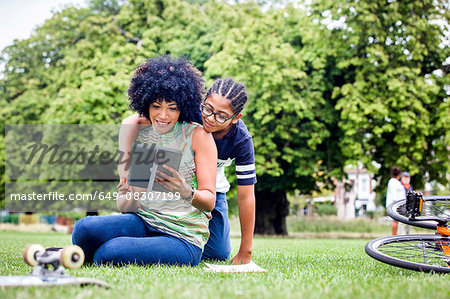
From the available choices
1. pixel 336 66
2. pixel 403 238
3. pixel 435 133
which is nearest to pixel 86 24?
pixel 336 66

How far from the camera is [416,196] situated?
12.6ft

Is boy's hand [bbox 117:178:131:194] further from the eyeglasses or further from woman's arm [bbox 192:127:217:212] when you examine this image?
the eyeglasses

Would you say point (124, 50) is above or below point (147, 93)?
above

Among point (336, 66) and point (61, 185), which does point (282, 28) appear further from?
point (61, 185)

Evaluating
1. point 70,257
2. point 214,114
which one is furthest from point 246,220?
point 70,257

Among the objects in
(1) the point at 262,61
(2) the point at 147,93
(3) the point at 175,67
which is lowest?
(2) the point at 147,93

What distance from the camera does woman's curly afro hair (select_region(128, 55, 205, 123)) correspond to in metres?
3.98

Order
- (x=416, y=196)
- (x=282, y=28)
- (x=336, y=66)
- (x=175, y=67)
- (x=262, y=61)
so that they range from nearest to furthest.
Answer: (x=416, y=196), (x=175, y=67), (x=262, y=61), (x=336, y=66), (x=282, y=28)

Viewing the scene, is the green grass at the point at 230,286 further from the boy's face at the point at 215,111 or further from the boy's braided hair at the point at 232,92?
the boy's braided hair at the point at 232,92

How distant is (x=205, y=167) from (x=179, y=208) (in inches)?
17.1

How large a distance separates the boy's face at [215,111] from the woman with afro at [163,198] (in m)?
0.09

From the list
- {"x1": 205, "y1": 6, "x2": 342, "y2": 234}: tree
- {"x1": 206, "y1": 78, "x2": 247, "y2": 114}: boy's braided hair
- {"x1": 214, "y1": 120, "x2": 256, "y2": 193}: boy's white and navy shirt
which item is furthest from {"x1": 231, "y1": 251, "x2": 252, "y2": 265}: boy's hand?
{"x1": 205, "y1": 6, "x2": 342, "y2": 234}: tree

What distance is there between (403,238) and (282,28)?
14724 mm

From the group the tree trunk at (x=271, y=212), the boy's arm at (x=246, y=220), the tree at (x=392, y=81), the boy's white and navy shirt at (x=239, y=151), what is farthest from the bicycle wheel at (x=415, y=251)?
the tree trunk at (x=271, y=212)
